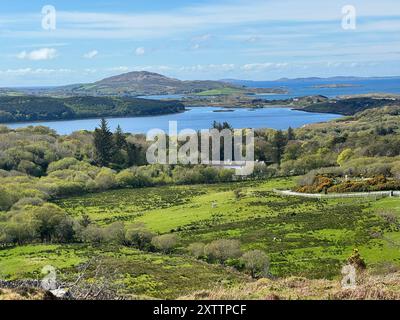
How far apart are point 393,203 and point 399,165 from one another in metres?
18.6

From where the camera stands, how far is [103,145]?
99.7 metres

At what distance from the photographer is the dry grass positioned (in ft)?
38.8

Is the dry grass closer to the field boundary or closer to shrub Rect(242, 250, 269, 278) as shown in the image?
shrub Rect(242, 250, 269, 278)

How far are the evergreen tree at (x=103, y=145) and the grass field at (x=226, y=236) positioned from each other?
1033 inches

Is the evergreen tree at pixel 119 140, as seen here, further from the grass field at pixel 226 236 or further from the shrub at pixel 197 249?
the shrub at pixel 197 249

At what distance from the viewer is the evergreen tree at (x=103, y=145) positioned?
9894 cm

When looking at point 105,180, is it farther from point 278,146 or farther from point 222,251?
point 222,251

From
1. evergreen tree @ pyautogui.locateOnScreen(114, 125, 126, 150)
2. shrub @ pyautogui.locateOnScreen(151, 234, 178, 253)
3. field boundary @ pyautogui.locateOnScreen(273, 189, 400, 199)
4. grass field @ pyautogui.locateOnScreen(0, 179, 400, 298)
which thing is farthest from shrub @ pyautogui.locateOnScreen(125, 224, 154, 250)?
evergreen tree @ pyautogui.locateOnScreen(114, 125, 126, 150)

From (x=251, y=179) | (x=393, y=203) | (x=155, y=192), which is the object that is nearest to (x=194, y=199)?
(x=155, y=192)

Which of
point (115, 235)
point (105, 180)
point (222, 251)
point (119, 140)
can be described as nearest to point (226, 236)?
point (222, 251)

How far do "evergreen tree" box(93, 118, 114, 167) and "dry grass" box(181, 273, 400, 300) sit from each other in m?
86.3

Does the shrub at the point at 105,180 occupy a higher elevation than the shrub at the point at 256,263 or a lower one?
lower

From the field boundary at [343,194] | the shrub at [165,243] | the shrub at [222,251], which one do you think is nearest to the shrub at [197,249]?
the shrub at [222,251]
